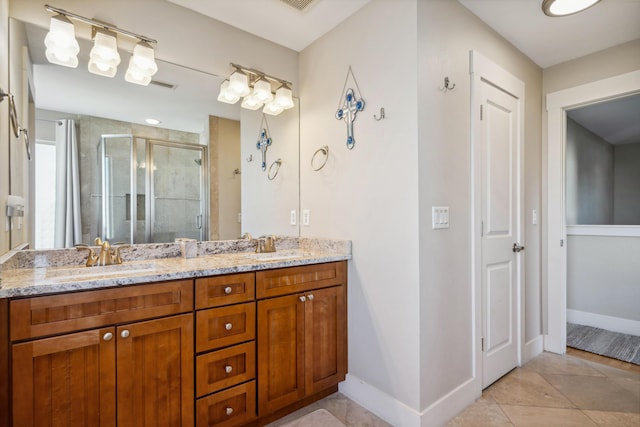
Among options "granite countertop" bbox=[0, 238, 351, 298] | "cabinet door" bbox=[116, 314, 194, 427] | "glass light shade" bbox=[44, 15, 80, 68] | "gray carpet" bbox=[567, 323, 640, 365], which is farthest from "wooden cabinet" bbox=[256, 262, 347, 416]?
"gray carpet" bbox=[567, 323, 640, 365]

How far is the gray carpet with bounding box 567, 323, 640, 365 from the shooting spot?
2.55 m

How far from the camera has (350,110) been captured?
2.02 metres

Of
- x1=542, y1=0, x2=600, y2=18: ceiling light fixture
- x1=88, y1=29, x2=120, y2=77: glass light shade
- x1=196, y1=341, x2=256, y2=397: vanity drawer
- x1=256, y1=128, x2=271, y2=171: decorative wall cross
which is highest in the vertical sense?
x1=542, y1=0, x2=600, y2=18: ceiling light fixture

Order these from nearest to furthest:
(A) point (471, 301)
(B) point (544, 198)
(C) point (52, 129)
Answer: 1. (C) point (52, 129)
2. (A) point (471, 301)
3. (B) point (544, 198)

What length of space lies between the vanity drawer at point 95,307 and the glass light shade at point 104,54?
1.24 metres

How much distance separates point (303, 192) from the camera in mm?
2428

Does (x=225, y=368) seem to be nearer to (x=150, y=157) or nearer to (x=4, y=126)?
(x=150, y=157)

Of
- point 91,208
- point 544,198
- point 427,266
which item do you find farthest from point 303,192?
point 544,198

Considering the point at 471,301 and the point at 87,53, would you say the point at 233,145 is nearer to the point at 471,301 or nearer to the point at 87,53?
the point at 87,53

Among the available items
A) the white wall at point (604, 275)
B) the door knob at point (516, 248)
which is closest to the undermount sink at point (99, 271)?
the door knob at point (516, 248)

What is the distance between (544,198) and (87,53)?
3.38m

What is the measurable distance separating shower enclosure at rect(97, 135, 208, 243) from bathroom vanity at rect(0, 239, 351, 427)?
194 millimetres

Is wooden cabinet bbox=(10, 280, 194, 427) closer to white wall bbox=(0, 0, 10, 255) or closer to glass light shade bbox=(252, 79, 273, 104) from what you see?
white wall bbox=(0, 0, 10, 255)

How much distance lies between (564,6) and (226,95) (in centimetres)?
210
